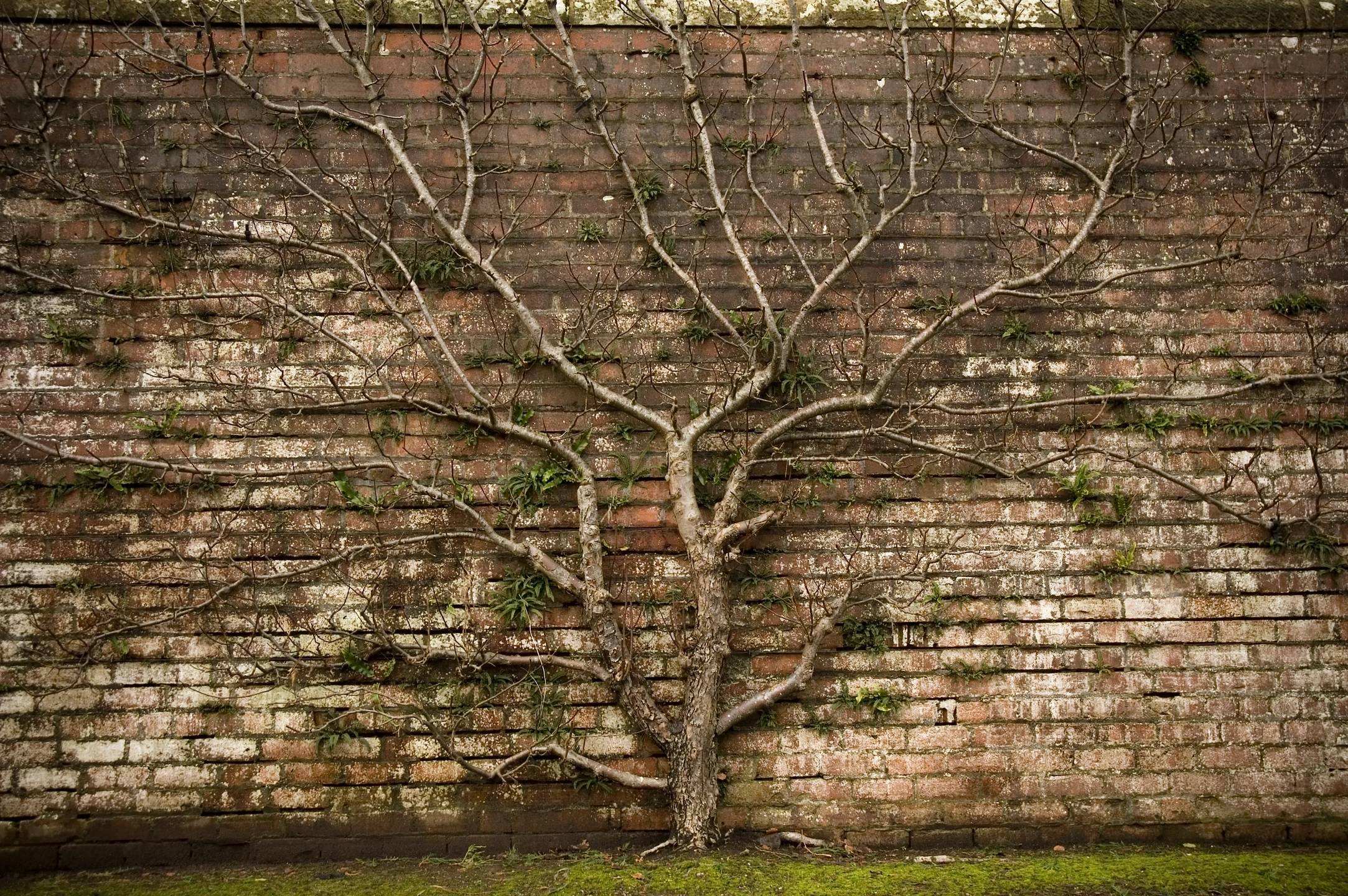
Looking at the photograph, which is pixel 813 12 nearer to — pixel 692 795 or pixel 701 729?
pixel 701 729

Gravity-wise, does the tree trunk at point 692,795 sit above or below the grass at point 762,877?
above

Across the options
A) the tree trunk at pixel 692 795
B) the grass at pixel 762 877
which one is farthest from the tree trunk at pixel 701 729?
the grass at pixel 762 877

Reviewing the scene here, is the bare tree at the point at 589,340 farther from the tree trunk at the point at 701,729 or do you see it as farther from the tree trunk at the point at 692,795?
the tree trunk at the point at 692,795

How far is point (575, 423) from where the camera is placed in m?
3.55

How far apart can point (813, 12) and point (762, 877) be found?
3.54m

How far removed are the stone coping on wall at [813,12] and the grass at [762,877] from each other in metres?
3.43

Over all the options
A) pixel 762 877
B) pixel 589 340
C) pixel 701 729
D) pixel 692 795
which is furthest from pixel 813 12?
pixel 762 877

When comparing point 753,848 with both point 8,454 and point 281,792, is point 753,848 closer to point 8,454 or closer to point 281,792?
point 281,792

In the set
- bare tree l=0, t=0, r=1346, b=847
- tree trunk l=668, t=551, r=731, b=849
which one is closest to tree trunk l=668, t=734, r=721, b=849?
tree trunk l=668, t=551, r=731, b=849

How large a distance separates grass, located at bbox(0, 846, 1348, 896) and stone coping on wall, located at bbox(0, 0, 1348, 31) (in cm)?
343

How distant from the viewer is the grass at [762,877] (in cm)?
303

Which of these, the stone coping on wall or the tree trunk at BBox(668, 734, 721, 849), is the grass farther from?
the stone coping on wall

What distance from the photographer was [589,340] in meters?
3.63

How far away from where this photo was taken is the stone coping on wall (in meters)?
3.67
